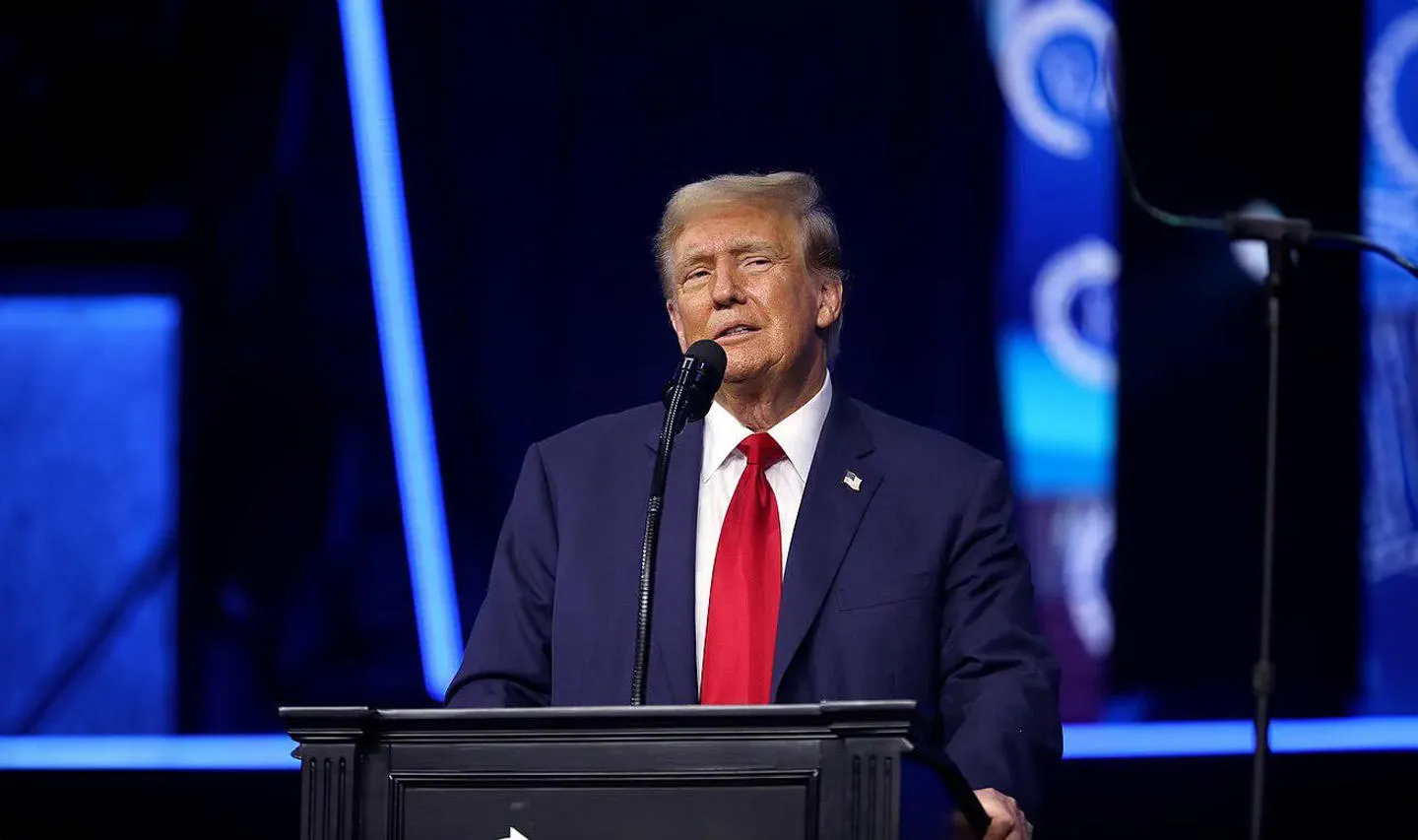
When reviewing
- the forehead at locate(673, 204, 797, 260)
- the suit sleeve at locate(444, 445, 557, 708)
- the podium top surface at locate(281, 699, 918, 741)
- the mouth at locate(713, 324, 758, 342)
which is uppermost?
the forehead at locate(673, 204, 797, 260)

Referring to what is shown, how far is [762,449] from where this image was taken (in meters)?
2.73

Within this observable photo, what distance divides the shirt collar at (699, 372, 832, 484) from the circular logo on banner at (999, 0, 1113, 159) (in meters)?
1.36

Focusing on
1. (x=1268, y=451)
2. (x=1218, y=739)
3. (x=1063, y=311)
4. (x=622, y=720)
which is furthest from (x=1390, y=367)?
(x=622, y=720)

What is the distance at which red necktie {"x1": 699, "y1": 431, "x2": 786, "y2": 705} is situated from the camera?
2.52m

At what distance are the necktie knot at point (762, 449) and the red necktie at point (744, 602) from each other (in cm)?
5

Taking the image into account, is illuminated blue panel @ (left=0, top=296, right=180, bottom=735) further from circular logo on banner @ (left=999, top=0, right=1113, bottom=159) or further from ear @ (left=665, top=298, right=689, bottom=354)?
circular logo on banner @ (left=999, top=0, right=1113, bottom=159)

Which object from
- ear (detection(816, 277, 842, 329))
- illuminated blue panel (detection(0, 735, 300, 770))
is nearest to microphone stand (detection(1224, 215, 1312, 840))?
ear (detection(816, 277, 842, 329))

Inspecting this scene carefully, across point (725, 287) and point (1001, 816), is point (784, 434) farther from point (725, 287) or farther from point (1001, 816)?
point (1001, 816)

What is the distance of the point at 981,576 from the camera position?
2584 mm

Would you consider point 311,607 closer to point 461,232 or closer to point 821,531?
point 461,232

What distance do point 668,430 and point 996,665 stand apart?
0.66m

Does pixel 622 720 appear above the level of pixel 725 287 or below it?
below

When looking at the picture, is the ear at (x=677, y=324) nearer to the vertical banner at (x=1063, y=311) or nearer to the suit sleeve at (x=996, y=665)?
the suit sleeve at (x=996, y=665)

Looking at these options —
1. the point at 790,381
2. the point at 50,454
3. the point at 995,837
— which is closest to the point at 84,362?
the point at 50,454
